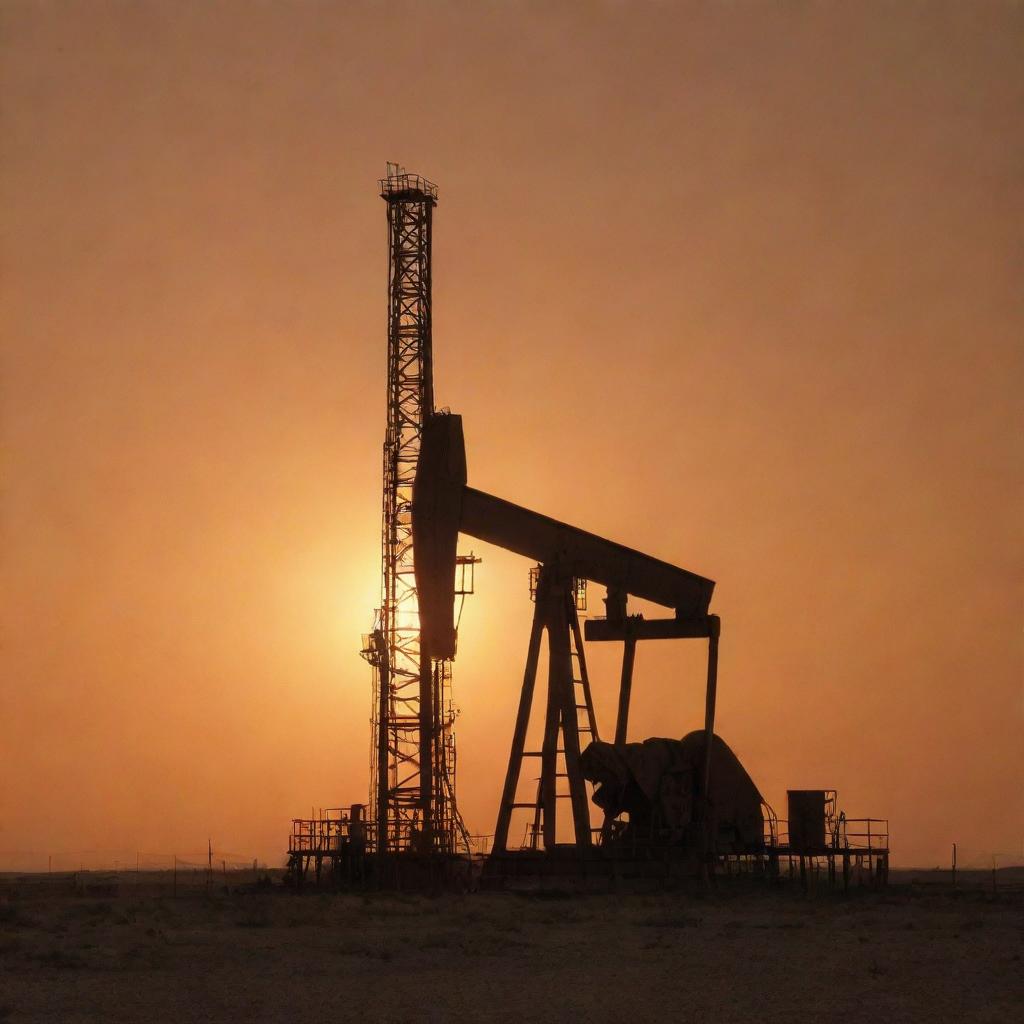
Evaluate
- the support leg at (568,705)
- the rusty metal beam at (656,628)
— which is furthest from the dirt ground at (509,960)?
the rusty metal beam at (656,628)

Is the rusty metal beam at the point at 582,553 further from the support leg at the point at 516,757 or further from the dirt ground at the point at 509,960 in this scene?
the dirt ground at the point at 509,960

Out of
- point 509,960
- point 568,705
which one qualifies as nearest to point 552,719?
point 568,705

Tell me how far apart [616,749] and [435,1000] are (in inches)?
721

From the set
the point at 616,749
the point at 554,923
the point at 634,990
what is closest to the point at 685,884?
the point at 616,749

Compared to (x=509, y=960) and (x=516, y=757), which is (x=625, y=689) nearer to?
(x=516, y=757)

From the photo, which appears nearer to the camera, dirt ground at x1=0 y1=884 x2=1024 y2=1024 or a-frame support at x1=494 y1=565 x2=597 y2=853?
dirt ground at x1=0 y1=884 x2=1024 y2=1024

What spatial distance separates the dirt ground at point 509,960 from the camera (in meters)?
21.0

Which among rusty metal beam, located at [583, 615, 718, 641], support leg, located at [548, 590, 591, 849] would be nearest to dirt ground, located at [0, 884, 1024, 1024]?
support leg, located at [548, 590, 591, 849]

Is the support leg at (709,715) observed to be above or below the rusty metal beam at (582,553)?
below

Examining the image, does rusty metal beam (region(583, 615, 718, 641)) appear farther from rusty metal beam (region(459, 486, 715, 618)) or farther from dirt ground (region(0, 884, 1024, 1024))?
dirt ground (region(0, 884, 1024, 1024))

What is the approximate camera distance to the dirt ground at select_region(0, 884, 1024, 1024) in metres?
21.0

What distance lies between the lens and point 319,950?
2611cm

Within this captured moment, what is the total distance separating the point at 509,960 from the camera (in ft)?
83.7

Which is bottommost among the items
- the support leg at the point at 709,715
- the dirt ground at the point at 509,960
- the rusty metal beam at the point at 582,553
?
the dirt ground at the point at 509,960
